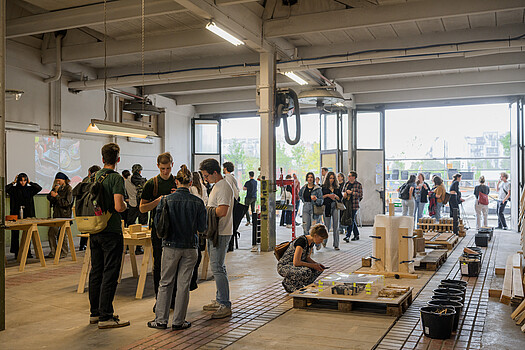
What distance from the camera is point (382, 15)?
29.0ft

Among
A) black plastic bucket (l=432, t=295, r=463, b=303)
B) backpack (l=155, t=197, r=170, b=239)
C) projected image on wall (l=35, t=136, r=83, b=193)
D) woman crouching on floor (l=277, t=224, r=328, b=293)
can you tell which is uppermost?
projected image on wall (l=35, t=136, r=83, b=193)

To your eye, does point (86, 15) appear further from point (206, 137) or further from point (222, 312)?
point (206, 137)

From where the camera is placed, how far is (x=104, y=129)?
7.00 m

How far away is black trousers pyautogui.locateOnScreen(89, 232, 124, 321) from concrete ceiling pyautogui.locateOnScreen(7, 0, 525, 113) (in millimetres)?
4287

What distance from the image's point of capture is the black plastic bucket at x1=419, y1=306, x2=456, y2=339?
4453mm

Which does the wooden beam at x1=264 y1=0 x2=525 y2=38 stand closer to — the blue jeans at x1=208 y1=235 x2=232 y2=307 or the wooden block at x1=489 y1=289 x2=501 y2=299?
the wooden block at x1=489 y1=289 x2=501 y2=299

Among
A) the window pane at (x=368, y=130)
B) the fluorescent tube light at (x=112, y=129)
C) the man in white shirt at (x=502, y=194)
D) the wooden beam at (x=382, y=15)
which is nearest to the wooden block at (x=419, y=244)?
the wooden beam at (x=382, y=15)

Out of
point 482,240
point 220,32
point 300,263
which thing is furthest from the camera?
point 482,240

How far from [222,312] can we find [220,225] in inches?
34.6

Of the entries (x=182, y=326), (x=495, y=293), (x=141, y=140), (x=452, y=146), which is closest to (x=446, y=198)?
(x=452, y=146)

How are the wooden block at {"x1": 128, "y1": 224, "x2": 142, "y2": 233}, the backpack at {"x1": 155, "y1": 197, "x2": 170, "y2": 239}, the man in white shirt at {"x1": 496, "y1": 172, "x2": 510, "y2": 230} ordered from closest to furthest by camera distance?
1. the backpack at {"x1": 155, "y1": 197, "x2": 170, "y2": 239}
2. the wooden block at {"x1": 128, "y1": 224, "x2": 142, "y2": 233}
3. the man in white shirt at {"x1": 496, "y1": 172, "x2": 510, "y2": 230}

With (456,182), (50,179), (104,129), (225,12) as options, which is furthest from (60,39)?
(456,182)

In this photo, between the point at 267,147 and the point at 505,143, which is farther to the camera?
the point at 505,143

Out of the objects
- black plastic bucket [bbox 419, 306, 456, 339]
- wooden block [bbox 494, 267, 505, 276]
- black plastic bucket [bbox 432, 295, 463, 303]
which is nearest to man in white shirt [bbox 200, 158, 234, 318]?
black plastic bucket [bbox 419, 306, 456, 339]
